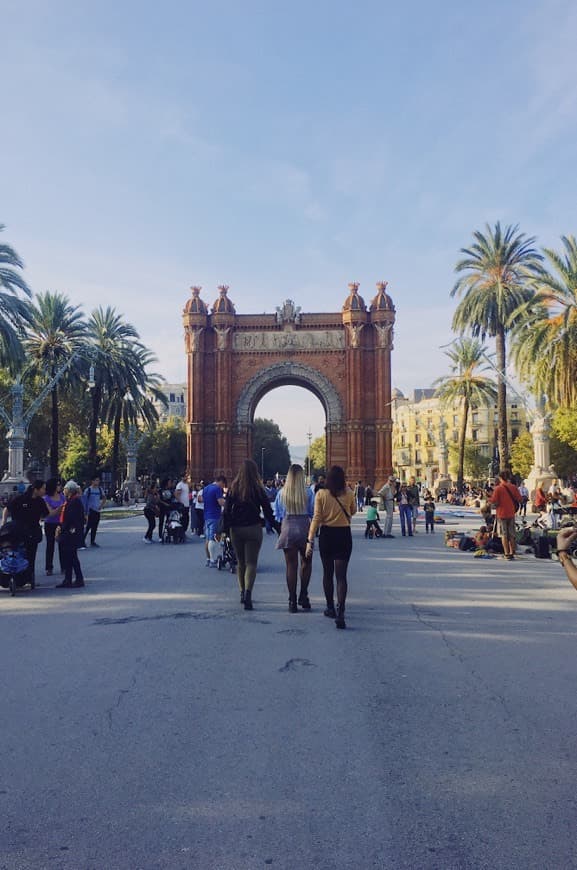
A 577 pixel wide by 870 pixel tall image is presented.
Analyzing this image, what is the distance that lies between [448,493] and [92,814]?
55132mm

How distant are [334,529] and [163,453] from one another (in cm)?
6621

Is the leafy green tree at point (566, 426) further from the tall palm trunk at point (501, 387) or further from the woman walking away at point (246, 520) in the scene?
the woman walking away at point (246, 520)

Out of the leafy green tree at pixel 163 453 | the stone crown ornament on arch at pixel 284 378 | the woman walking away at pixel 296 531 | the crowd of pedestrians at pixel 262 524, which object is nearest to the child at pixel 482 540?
the crowd of pedestrians at pixel 262 524

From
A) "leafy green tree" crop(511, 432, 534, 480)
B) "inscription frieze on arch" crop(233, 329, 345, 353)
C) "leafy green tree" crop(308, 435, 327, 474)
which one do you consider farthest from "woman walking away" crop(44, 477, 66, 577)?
"leafy green tree" crop(308, 435, 327, 474)

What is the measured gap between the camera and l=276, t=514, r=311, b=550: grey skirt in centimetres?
899

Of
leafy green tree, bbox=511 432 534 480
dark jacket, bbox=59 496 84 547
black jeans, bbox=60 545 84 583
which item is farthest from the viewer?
leafy green tree, bbox=511 432 534 480

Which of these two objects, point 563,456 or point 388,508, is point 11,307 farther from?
point 563,456

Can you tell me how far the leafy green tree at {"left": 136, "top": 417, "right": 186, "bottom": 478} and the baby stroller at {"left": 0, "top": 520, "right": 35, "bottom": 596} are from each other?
60.5 metres

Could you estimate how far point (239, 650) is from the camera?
671cm

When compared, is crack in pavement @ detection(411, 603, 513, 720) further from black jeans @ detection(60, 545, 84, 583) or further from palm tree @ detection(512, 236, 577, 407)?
palm tree @ detection(512, 236, 577, 407)

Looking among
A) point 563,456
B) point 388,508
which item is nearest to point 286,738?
point 388,508

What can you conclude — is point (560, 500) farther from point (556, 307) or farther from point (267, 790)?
point (267, 790)

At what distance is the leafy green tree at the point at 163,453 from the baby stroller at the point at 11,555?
6046 centimetres

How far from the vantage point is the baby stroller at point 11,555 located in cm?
1023
